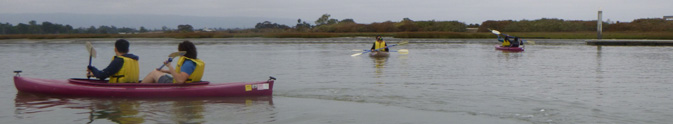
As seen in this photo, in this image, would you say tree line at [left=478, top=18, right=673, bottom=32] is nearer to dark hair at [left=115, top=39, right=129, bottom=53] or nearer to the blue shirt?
the blue shirt

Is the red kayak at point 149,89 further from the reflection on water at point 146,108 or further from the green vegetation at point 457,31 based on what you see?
the green vegetation at point 457,31

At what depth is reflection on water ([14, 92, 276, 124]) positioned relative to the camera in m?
8.88

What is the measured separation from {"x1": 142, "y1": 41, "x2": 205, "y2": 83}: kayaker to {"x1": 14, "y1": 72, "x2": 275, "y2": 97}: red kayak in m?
0.13

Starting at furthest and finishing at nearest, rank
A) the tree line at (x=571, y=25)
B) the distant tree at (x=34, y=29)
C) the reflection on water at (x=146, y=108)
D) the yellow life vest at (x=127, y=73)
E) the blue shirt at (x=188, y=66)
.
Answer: the distant tree at (x=34, y=29), the tree line at (x=571, y=25), the yellow life vest at (x=127, y=73), the blue shirt at (x=188, y=66), the reflection on water at (x=146, y=108)

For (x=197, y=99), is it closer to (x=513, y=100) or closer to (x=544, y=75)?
(x=513, y=100)

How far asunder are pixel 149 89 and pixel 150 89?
0.05 feet

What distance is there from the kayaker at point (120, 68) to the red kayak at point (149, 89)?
16 cm

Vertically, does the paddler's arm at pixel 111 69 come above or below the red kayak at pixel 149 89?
above

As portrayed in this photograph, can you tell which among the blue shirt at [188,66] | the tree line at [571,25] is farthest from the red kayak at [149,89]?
the tree line at [571,25]

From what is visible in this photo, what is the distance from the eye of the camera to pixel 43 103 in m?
10.3

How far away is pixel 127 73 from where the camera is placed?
34.5ft

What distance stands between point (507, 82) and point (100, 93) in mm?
7931

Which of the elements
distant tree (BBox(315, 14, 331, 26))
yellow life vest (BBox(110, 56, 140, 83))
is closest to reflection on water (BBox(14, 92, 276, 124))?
yellow life vest (BBox(110, 56, 140, 83))

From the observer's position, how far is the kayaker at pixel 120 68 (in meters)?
10.3
